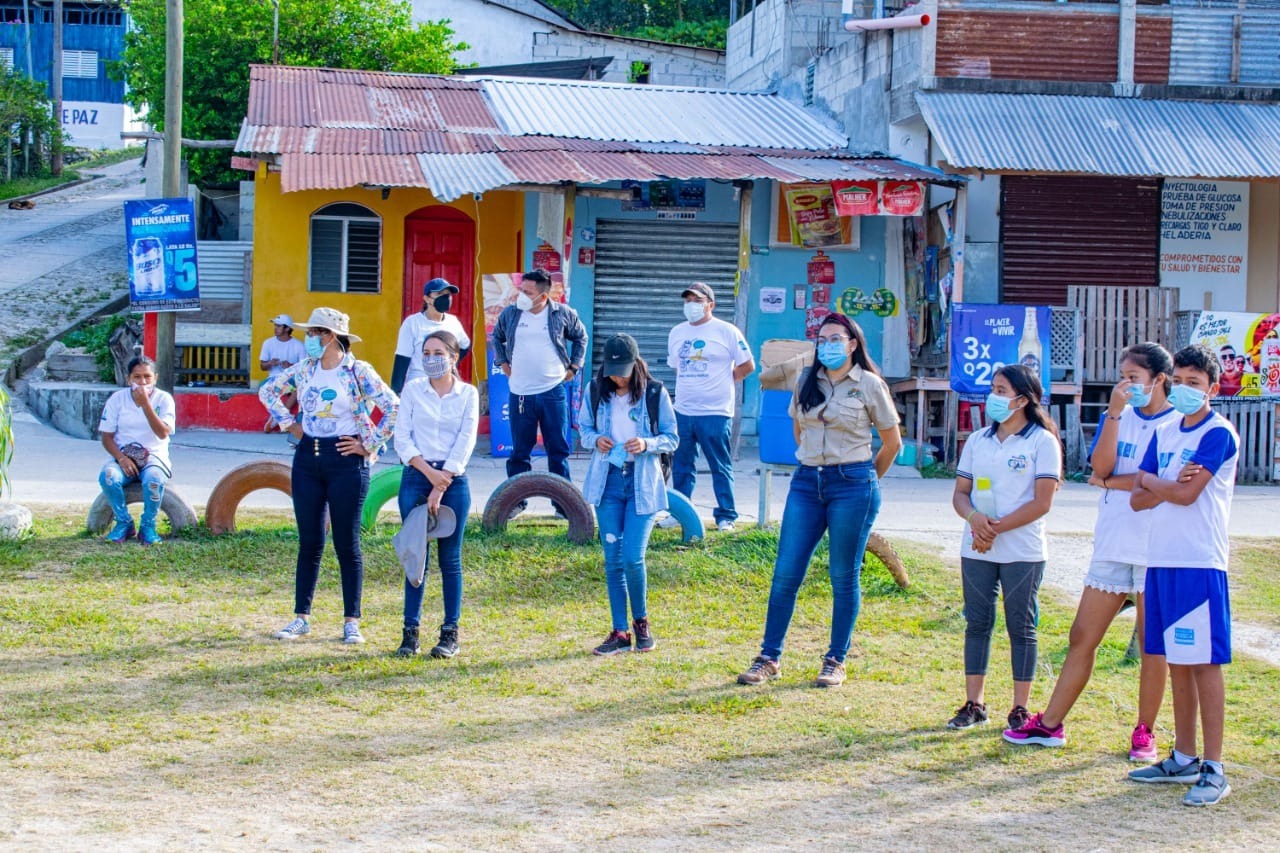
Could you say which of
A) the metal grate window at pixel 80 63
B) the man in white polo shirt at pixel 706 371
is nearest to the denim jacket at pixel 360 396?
the man in white polo shirt at pixel 706 371

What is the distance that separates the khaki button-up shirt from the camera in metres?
6.50

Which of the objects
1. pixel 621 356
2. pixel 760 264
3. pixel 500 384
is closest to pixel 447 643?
pixel 621 356

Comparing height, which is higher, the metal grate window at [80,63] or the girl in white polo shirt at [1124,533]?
the metal grate window at [80,63]

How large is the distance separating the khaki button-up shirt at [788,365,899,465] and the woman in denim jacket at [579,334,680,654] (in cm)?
94

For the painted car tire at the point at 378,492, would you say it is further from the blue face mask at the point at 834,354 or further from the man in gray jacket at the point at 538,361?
the blue face mask at the point at 834,354

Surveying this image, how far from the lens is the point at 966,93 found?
53.2 ft

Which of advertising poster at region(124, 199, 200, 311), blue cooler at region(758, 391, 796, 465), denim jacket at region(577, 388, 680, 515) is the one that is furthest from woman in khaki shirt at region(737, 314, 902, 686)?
advertising poster at region(124, 199, 200, 311)

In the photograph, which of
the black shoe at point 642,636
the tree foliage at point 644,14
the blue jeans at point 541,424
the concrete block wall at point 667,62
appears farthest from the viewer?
the tree foliage at point 644,14

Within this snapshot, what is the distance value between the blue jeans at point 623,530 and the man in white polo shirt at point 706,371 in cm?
249

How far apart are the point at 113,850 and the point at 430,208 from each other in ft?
46.0

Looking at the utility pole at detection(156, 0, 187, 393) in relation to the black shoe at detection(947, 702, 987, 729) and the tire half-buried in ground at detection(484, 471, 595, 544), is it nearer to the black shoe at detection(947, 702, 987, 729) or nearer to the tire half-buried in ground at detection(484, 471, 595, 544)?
the tire half-buried in ground at detection(484, 471, 595, 544)

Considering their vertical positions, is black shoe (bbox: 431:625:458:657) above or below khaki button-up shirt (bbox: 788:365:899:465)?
below

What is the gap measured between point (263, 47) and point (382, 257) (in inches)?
297

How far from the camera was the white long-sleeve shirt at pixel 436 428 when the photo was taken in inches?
279
